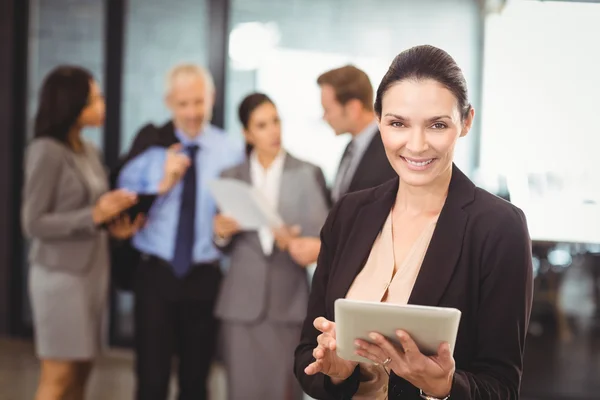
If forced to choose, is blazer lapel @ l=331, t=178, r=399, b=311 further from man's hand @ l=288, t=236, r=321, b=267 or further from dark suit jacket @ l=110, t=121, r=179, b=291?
dark suit jacket @ l=110, t=121, r=179, b=291

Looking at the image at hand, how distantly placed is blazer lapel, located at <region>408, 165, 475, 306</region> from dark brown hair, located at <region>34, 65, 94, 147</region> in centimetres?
232

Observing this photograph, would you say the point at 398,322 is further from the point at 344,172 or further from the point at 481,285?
the point at 344,172

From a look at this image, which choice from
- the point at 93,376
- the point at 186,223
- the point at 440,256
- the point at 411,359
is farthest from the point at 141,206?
the point at 411,359

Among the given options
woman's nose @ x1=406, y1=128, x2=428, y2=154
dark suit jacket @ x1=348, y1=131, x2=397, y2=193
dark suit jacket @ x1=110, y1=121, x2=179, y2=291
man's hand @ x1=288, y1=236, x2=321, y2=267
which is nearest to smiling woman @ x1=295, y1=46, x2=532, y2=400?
woman's nose @ x1=406, y1=128, x2=428, y2=154

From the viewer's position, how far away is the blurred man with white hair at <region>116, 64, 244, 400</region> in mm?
3520

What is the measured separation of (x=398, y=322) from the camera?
1326mm

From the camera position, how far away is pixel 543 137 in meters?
3.14

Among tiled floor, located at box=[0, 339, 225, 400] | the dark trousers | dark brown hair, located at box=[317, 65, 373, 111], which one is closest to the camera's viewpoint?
dark brown hair, located at box=[317, 65, 373, 111]

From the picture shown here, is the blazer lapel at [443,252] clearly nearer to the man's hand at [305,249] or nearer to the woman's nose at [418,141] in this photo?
the woman's nose at [418,141]

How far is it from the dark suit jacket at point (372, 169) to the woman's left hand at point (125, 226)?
4.65ft

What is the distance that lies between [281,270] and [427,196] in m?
1.74

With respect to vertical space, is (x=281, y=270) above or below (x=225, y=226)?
below

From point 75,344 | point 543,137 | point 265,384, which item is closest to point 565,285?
point 543,137

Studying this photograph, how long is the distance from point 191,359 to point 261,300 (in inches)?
21.2
